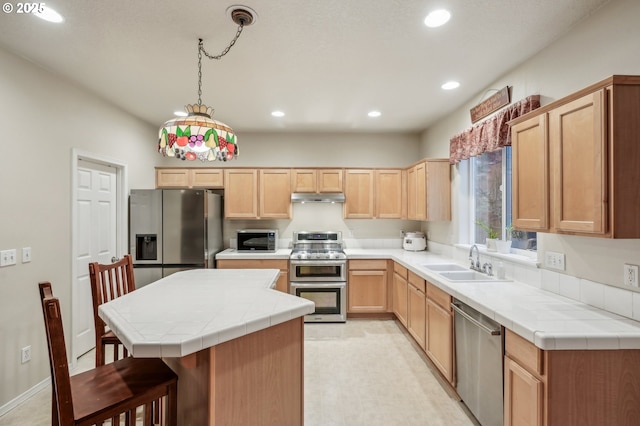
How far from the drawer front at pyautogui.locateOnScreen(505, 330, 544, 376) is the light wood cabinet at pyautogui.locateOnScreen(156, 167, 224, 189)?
3806mm

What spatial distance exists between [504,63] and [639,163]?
145 centimetres

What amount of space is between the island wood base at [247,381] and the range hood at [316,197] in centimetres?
264

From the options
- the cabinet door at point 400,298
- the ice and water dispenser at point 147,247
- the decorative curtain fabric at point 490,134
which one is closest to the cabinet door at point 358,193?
the cabinet door at point 400,298

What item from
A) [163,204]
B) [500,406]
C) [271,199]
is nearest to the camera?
[500,406]

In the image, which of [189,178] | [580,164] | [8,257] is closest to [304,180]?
[189,178]

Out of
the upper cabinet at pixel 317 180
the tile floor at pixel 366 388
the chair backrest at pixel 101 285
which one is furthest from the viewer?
the upper cabinet at pixel 317 180

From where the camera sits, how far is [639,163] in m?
1.37

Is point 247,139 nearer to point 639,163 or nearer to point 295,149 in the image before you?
point 295,149

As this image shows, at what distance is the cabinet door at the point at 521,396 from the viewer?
1.42 meters

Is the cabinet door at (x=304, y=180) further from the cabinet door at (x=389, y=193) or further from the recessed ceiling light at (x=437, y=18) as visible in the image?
the recessed ceiling light at (x=437, y=18)

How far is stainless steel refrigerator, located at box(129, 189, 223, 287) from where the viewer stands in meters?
3.70

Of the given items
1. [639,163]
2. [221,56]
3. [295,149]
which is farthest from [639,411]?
[295,149]

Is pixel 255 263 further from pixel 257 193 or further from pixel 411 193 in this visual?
pixel 411 193

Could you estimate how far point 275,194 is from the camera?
4.34 metres
